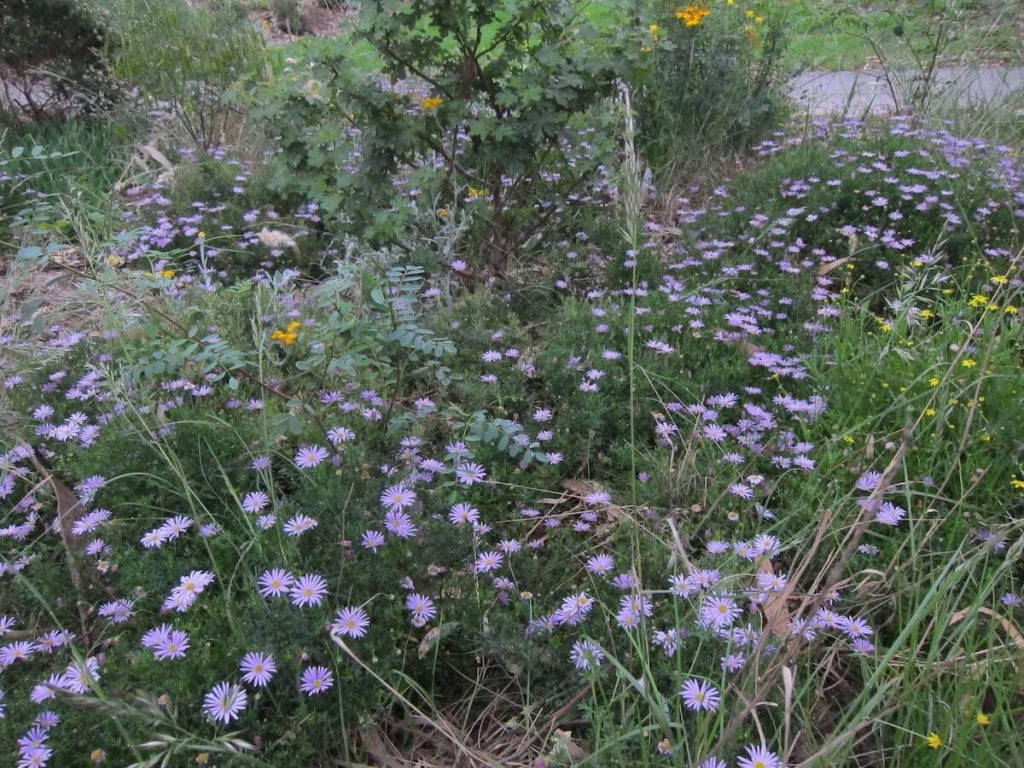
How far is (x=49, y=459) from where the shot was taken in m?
2.48

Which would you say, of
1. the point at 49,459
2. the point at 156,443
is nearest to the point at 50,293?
the point at 49,459

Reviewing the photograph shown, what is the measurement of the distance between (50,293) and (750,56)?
4270 millimetres

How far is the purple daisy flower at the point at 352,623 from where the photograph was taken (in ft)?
5.50

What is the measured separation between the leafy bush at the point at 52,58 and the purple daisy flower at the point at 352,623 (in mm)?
5616

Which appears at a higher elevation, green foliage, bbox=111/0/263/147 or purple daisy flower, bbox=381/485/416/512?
green foliage, bbox=111/0/263/147

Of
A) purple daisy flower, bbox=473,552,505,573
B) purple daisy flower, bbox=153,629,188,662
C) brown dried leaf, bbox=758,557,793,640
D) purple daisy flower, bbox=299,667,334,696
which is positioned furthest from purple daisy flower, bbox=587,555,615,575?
purple daisy flower, bbox=153,629,188,662

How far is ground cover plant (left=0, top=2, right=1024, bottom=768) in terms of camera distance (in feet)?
5.32

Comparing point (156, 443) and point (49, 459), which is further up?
point (156, 443)

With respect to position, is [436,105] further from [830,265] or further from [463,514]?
[463,514]

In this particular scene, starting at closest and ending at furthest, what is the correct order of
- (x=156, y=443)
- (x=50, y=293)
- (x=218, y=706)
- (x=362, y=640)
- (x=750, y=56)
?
(x=218, y=706), (x=362, y=640), (x=156, y=443), (x=50, y=293), (x=750, y=56)

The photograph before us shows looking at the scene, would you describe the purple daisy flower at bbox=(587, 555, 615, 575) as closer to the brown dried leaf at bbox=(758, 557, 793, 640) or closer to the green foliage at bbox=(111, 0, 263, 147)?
the brown dried leaf at bbox=(758, 557, 793, 640)

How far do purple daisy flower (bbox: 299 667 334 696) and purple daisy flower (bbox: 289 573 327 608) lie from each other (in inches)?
5.4

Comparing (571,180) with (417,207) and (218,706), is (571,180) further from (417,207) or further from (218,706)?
(218,706)

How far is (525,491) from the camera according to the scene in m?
2.40
